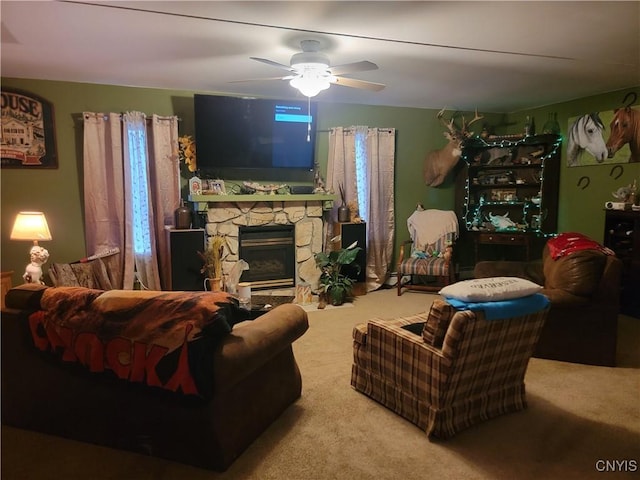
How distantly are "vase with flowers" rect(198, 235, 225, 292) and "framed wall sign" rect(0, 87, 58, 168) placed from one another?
1.82 metres

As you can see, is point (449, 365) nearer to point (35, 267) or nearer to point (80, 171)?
point (35, 267)

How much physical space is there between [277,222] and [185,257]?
1113mm

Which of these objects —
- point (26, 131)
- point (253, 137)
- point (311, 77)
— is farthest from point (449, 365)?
point (26, 131)

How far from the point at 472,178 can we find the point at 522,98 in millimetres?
1128

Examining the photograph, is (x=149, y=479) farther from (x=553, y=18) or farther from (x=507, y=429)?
(x=553, y=18)

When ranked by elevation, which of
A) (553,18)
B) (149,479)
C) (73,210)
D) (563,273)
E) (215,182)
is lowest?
(149,479)

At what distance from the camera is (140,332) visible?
6.46 feet

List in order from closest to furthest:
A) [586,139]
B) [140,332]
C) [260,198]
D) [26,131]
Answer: [140,332]
[26,131]
[260,198]
[586,139]

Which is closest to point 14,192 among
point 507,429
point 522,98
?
point 507,429

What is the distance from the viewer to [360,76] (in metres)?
4.09

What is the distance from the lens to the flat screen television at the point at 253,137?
15.3 ft

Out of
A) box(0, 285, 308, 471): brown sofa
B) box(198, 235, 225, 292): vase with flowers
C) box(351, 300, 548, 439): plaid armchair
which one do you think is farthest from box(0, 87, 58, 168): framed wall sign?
box(351, 300, 548, 439): plaid armchair

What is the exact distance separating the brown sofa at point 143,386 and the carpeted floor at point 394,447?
0.09 metres

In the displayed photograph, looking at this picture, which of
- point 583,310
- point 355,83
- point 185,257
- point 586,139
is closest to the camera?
point 583,310
